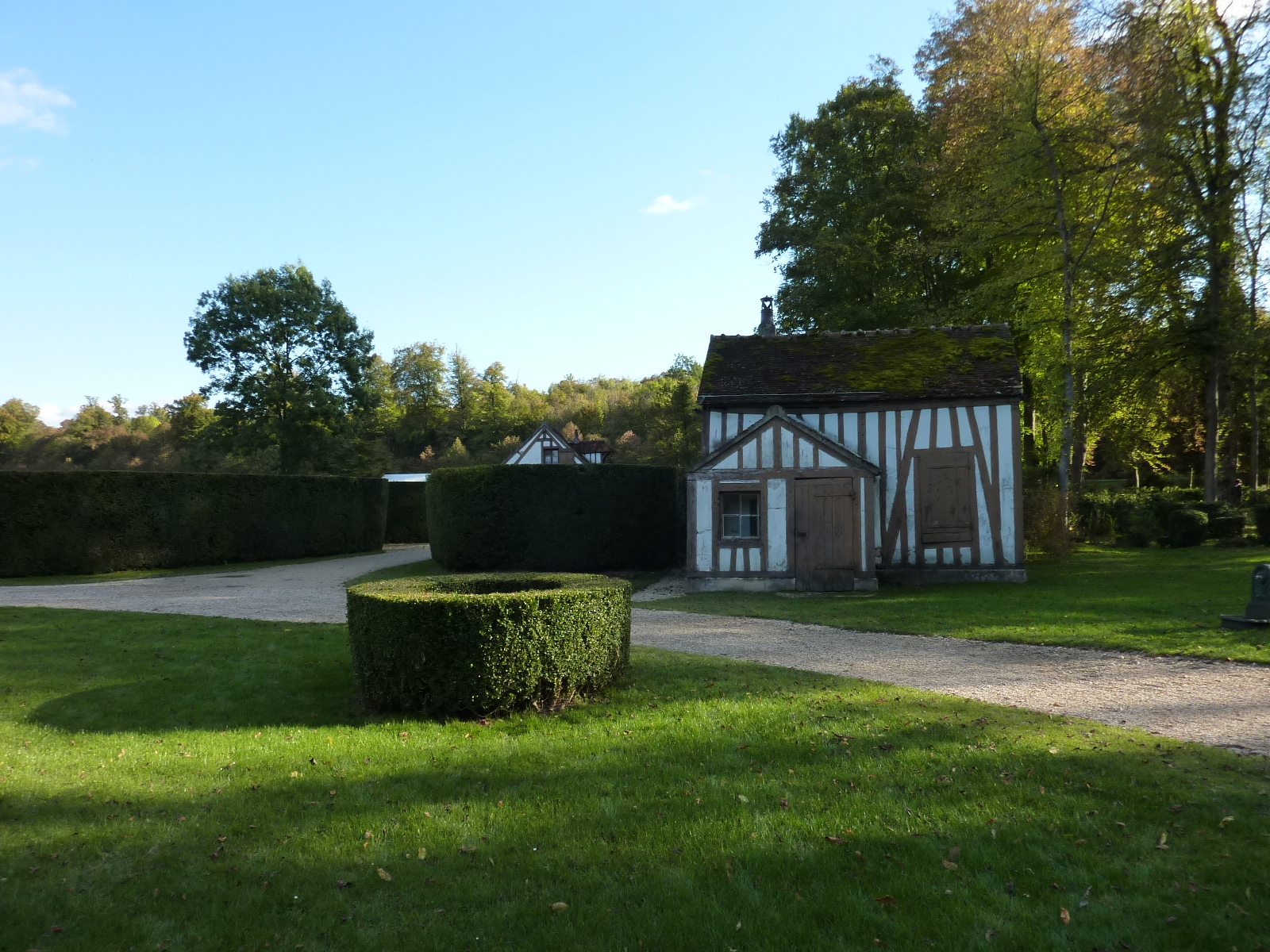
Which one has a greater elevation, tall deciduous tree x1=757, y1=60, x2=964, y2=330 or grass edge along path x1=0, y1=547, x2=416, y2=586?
tall deciduous tree x1=757, y1=60, x2=964, y2=330

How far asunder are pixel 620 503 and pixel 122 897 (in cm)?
1548

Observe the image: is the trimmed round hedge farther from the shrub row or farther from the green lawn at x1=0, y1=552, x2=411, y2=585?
the shrub row

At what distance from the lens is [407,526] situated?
3198 centimetres

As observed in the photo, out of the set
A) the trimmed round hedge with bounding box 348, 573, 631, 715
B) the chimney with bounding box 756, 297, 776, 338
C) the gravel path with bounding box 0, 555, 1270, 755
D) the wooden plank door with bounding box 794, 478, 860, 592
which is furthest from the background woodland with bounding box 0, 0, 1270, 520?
the trimmed round hedge with bounding box 348, 573, 631, 715

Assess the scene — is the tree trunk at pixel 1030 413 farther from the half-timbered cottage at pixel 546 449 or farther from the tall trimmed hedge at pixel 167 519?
the half-timbered cottage at pixel 546 449

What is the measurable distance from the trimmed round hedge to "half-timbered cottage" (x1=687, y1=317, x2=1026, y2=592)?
8757 mm

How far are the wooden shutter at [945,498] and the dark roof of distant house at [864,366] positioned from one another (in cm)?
126

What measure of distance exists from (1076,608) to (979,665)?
4.34 metres

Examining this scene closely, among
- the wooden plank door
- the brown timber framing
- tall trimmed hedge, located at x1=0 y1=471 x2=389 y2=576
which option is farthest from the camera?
tall trimmed hedge, located at x1=0 y1=471 x2=389 y2=576

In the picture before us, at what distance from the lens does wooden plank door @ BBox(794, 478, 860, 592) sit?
49.1 ft

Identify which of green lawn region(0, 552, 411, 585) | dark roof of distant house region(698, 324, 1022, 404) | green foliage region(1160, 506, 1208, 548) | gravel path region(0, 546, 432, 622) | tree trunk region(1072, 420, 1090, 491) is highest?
dark roof of distant house region(698, 324, 1022, 404)

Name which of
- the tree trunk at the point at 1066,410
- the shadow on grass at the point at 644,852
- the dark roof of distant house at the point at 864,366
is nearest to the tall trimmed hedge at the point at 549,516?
the dark roof of distant house at the point at 864,366

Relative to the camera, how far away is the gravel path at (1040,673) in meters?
6.05

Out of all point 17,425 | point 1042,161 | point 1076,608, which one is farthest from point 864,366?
point 17,425
